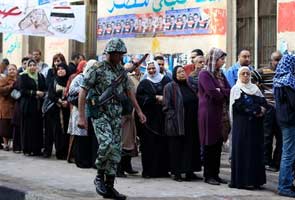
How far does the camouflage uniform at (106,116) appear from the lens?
8.43 meters

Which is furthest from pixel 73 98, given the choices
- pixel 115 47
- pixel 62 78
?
pixel 115 47

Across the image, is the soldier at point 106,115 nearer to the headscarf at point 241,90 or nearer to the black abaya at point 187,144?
the headscarf at point 241,90

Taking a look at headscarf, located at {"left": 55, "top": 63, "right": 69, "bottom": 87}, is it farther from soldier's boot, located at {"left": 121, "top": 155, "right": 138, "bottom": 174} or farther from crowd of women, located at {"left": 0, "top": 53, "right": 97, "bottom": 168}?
soldier's boot, located at {"left": 121, "top": 155, "right": 138, "bottom": 174}

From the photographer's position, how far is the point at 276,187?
32.3 feet

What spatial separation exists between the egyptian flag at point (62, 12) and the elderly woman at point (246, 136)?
278 inches

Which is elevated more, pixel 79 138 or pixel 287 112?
pixel 287 112

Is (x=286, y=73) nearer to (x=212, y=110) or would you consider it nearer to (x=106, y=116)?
(x=212, y=110)

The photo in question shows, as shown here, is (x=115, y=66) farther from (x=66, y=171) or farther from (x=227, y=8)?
(x=227, y=8)

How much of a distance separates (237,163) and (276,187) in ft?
2.50

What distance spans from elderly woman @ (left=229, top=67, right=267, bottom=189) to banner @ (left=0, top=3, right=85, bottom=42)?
7.05 meters

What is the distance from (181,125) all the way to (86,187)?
1633 millimetres

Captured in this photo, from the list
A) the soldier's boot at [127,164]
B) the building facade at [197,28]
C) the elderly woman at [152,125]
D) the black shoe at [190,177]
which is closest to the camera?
the black shoe at [190,177]

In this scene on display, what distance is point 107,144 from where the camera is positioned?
838 centimetres

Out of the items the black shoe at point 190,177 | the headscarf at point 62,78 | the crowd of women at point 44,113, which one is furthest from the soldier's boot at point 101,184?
the headscarf at point 62,78
